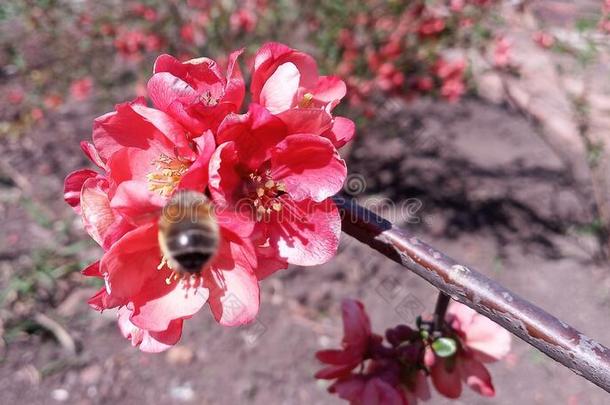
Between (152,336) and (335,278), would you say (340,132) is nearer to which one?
(152,336)

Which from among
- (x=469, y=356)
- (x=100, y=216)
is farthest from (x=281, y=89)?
(x=469, y=356)

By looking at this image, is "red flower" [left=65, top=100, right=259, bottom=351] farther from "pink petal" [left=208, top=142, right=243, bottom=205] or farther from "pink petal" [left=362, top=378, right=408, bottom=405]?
"pink petal" [left=362, top=378, right=408, bottom=405]

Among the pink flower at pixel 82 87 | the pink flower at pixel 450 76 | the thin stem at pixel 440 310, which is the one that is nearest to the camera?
the thin stem at pixel 440 310

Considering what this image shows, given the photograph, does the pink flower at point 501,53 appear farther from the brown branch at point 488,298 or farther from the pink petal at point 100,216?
the pink petal at point 100,216

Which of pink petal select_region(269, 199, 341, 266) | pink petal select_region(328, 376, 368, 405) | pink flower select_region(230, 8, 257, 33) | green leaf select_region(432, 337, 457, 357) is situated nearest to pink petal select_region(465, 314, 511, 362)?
green leaf select_region(432, 337, 457, 357)

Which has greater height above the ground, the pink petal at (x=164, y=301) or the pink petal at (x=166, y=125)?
the pink petal at (x=166, y=125)

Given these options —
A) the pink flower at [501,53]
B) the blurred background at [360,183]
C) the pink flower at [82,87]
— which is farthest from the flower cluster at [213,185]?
the pink flower at [82,87]

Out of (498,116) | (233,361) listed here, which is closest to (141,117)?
(233,361)

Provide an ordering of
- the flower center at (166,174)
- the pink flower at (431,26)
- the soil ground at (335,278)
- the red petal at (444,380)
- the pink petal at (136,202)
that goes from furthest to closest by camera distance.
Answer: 1. the pink flower at (431,26)
2. the soil ground at (335,278)
3. the red petal at (444,380)
4. the flower center at (166,174)
5. the pink petal at (136,202)
